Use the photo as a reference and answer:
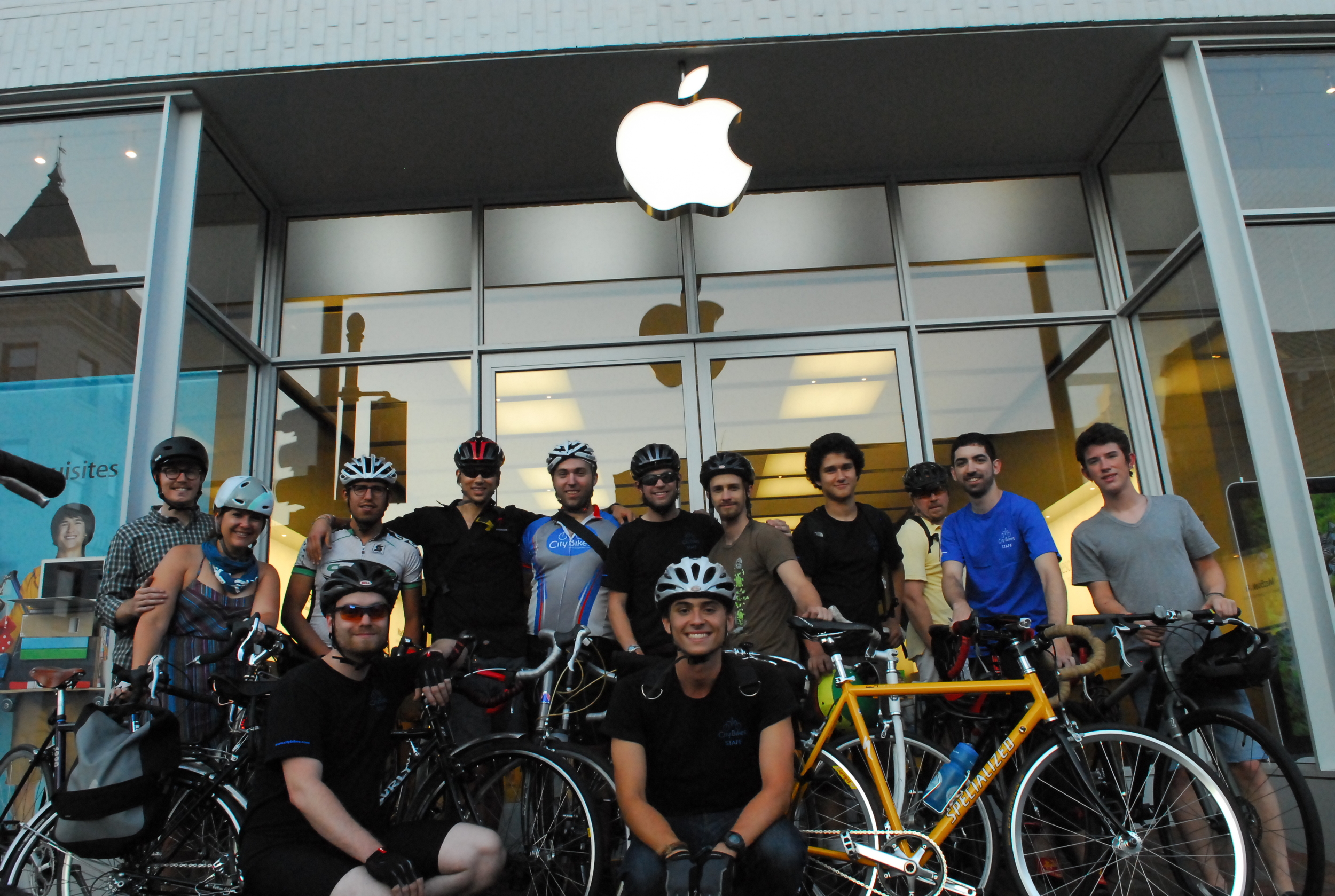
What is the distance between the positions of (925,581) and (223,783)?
3.34 m

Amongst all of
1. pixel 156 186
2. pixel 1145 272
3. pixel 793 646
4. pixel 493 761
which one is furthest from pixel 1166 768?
pixel 156 186

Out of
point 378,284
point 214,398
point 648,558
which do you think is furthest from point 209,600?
point 378,284

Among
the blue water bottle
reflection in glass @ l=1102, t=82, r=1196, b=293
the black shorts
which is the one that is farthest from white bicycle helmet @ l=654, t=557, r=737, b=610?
reflection in glass @ l=1102, t=82, r=1196, b=293

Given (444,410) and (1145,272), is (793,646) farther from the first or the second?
(1145,272)

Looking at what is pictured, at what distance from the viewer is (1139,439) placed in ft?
20.6

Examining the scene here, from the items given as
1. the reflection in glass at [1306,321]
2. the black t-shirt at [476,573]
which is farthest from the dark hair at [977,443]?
the black t-shirt at [476,573]

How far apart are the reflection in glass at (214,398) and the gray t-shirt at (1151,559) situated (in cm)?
474

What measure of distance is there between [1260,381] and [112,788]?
223 inches

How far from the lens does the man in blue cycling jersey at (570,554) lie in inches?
181

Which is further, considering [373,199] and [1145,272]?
[373,199]

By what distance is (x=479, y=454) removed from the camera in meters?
4.80

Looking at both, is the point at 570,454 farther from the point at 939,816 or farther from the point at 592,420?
the point at 939,816

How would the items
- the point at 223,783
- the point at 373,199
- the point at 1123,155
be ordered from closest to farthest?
the point at 223,783 < the point at 1123,155 < the point at 373,199

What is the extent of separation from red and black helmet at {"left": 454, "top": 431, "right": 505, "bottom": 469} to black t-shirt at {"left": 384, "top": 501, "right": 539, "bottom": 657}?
0.25 meters
